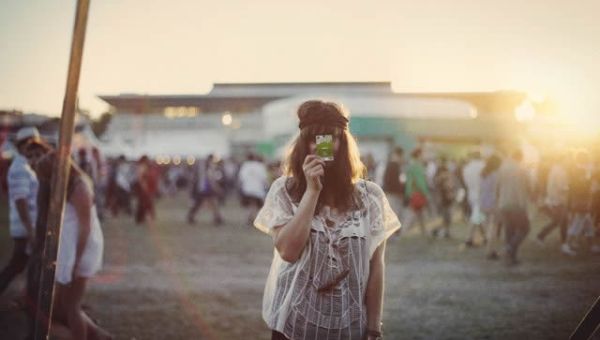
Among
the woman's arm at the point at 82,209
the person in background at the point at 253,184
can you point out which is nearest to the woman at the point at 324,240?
the woman's arm at the point at 82,209

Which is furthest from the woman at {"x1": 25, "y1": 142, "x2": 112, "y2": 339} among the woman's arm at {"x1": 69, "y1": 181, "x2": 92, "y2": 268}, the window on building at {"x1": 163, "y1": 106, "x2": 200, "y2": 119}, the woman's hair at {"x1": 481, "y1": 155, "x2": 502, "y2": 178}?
the window on building at {"x1": 163, "y1": 106, "x2": 200, "y2": 119}

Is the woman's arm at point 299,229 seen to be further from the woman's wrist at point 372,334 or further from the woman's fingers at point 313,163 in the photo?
the woman's wrist at point 372,334

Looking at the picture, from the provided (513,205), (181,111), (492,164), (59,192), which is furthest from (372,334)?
(181,111)

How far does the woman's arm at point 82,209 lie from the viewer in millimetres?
4449

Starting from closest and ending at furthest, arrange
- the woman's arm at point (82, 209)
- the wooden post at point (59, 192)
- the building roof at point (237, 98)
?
the wooden post at point (59, 192) → the woman's arm at point (82, 209) → the building roof at point (237, 98)

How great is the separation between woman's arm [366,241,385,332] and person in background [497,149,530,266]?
7974mm

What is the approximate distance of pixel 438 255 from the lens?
36.2ft

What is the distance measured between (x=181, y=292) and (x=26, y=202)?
7.74 ft

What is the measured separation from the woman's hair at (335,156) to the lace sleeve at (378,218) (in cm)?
10

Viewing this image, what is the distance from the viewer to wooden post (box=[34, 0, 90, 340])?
3.18 m

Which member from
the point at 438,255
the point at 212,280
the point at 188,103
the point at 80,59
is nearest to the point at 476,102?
the point at 188,103

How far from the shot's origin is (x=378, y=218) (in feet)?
8.86

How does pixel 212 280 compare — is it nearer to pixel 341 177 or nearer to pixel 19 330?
pixel 19 330

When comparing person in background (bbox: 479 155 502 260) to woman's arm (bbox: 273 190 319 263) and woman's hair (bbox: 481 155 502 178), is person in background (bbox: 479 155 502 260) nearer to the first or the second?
woman's hair (bbox: 481 155 502 178)
